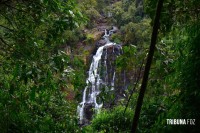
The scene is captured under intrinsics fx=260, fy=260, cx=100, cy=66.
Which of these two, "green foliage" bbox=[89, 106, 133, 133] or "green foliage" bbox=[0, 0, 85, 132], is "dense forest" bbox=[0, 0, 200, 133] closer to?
"green foliage" bbox=[0, 0, 85, 132]

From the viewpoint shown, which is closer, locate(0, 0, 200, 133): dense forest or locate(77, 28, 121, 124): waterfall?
locate(0, 0, 200, 133): dense forest

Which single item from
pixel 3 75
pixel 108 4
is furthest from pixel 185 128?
pixel 108 4

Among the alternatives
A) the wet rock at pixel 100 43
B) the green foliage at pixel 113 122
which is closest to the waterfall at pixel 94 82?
the wet rock at pixel 100 43

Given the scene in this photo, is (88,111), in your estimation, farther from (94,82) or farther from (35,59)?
(35,59)

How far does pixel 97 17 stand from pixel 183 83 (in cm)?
2286

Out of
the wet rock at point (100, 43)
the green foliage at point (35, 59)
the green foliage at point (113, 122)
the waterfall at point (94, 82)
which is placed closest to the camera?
the green foliage at point (35, 59)

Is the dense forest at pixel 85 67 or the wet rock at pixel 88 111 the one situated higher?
the dense forest at pixel 85 67

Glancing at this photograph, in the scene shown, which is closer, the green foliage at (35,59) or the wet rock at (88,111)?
the green foliage at (35,59)

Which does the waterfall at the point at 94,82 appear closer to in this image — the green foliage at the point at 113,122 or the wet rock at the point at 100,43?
the wet rock at the point at 100,43

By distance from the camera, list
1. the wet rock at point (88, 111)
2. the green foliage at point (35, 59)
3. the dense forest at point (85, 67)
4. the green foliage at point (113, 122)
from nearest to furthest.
A: the dense forest at point (85, 67)
the green foliage at point (35, 59)
the green foliage at point (113, 122)
the wet rock at point (88, 111)

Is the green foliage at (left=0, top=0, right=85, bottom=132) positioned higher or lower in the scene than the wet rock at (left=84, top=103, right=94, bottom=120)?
higher

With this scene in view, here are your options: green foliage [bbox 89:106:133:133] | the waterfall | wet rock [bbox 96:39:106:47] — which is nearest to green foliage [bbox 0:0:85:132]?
green foliage [bbox 89:106:133:133]

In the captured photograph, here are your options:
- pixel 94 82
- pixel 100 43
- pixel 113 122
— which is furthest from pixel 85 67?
pixel 100 43

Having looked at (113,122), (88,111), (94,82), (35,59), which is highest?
(35,59)
